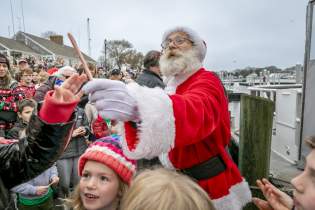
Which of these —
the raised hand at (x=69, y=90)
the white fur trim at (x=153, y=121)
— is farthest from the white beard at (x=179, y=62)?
the raised hand at (x=69, y=90)

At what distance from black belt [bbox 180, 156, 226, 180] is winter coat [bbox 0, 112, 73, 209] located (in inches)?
35.0

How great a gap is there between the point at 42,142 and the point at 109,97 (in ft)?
1.37

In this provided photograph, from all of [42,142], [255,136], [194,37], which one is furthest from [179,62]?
[255,136]

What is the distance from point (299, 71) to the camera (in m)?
8.15

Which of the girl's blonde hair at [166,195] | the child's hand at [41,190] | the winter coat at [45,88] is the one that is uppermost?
the winter coat at [45,88]

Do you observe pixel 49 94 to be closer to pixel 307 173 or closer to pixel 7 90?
pixel 307 173

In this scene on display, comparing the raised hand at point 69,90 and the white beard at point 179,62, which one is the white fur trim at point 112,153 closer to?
the white beard at point 179,62

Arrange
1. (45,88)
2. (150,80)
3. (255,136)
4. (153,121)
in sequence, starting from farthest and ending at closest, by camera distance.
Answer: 1. (45,88)
2. (150,80)
3. (255,136)
4. (153,121)

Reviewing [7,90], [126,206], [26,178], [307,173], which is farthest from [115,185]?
[7,90]

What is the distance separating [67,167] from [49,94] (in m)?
3.04

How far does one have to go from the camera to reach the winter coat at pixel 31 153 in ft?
4.85

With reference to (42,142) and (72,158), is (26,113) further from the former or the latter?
(42,142)

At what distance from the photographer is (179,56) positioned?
7.28 ft

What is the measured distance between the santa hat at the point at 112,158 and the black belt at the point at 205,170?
41 cm
